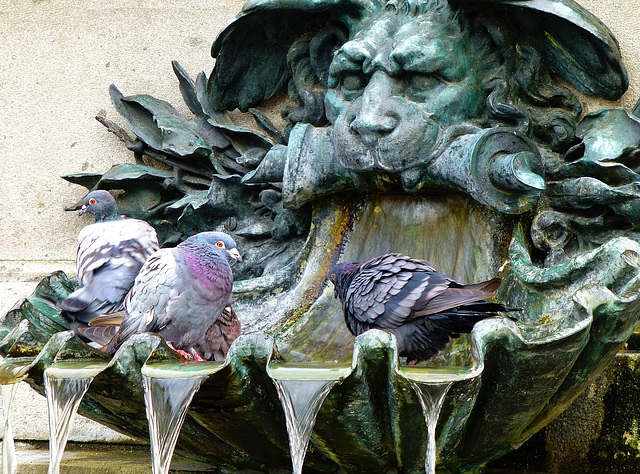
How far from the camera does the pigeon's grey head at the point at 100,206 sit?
2877mm

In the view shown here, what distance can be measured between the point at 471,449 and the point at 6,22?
2.53m

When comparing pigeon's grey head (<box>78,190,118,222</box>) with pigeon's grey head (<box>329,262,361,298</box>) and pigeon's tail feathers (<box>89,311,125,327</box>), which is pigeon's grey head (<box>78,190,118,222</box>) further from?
pigeon's grey head (<box>329,262,361,298</box>)

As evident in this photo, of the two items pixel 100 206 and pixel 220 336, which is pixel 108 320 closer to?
pixel 220 336

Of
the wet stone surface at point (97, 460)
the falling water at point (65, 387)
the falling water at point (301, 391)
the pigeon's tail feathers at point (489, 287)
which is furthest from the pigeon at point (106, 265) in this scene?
the pigeon's tail feathers at point (489, 287)

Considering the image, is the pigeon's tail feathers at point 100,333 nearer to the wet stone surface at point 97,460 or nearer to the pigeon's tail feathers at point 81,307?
the pigeon's tail feathers at point 81,307

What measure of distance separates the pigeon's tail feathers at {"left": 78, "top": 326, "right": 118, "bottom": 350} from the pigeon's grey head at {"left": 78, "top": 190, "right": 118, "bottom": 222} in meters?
0.59

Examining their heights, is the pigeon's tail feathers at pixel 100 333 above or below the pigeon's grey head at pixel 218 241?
below

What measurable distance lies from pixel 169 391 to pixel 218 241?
3.05 ft

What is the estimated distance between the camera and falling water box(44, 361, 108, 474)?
1.73 m

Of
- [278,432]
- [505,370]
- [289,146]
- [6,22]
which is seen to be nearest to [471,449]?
[505,370]

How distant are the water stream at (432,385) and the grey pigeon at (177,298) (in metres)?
0.85

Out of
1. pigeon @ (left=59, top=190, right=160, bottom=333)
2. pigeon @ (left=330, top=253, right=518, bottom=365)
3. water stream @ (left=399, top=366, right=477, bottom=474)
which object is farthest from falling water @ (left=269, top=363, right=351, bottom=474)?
pigeon @ (left=59, top=190, right=160, bottom=333)

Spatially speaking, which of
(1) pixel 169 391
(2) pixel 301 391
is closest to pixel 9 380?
(1) pixel 169 391

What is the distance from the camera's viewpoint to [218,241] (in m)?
Answer: 2.56
